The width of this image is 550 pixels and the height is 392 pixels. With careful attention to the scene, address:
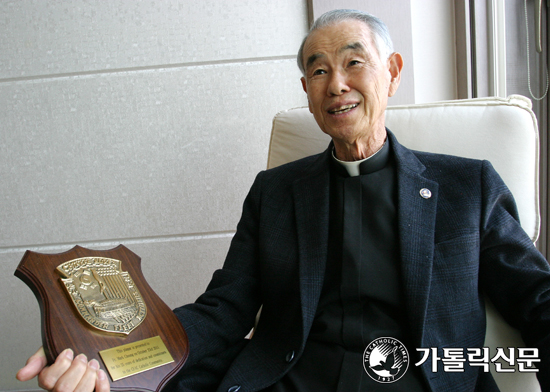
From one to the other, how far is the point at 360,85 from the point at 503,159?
439mm

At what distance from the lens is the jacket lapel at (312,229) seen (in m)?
1.06

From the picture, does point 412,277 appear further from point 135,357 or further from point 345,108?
point 135,357

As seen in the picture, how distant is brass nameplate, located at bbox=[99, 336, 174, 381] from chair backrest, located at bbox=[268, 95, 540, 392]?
781 mm

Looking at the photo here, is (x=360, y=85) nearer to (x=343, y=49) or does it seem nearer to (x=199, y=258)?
(x=343, y=49)

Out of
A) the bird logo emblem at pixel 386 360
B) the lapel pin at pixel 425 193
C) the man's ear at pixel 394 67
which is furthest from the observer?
the man's ear at pixel 394 67

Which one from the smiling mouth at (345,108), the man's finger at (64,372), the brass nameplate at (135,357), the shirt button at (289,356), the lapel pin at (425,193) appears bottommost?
the shirt button at (289,356)

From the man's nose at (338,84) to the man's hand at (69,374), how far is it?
798 millimetres

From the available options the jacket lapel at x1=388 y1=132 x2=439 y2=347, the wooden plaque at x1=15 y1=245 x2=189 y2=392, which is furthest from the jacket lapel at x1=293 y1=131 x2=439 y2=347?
the wooden plaque at x1=15 y1=245 x2=189 y2=392

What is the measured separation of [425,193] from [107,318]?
0.76m

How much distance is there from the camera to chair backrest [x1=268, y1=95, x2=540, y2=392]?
3.82ft

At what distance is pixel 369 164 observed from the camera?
117cm

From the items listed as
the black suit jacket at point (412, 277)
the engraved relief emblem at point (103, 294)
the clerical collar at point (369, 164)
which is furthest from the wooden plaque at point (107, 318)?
the clerical collar at point (369, 164)

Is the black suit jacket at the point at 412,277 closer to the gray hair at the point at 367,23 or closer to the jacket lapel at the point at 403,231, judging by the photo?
the jacket lapel at the point at 403,231

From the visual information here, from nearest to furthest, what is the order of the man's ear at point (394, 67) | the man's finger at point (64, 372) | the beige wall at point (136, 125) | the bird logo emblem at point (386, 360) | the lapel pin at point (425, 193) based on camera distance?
the man's finger at point (64, 372)
the bird logo emblem at point (386, 360)
the lapel pin at point (425, 193)
the man's ear at point (394, 67)
the beige wall at point (136, 125)
